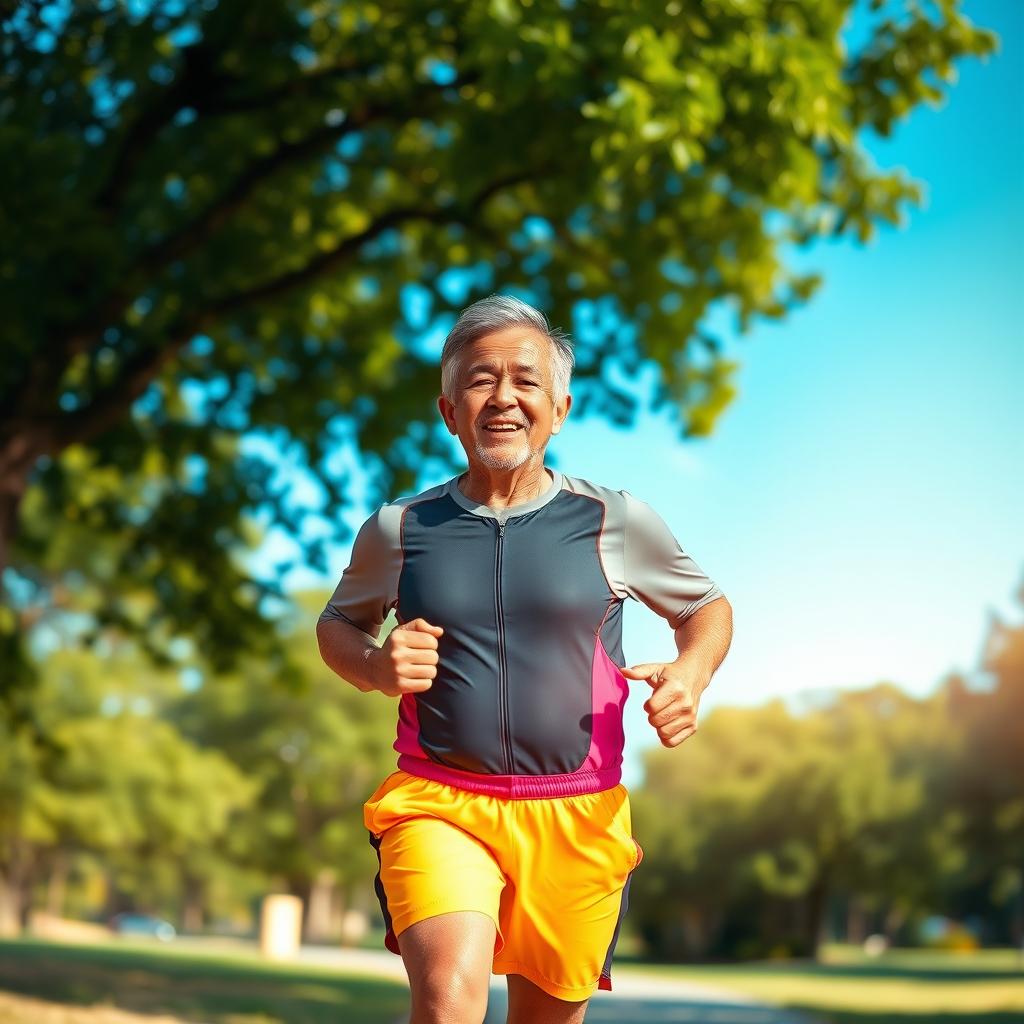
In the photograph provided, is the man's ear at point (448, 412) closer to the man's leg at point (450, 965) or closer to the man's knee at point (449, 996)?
the man's leg at point (450, 965)

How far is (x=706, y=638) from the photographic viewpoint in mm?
3416

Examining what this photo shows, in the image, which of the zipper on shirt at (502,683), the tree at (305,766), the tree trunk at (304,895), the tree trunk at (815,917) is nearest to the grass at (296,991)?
the zipper on shirt at (502,683)

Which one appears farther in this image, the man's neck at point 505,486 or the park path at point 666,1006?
the park path at point 666,1006

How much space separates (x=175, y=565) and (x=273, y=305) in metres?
3.51

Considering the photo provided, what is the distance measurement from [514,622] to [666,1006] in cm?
1601

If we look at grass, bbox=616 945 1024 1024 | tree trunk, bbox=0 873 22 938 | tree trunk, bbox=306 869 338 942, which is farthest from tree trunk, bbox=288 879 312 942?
grass, bbox=616 945 1024 1024

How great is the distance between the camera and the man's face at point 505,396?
11.1 feet

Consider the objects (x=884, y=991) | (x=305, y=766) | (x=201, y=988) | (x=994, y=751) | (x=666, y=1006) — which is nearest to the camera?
(x=201, y=988)

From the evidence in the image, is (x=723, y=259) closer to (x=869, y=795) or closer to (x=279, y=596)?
(x=279, y=596)

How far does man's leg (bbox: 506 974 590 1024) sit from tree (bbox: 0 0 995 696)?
5.03 metres

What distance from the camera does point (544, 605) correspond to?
129 inches

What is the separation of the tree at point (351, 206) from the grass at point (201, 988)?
319 centimetres

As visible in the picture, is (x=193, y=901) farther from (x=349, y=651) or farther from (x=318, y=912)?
(x=349, y=651)

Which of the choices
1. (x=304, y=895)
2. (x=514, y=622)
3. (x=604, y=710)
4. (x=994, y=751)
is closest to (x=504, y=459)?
(x=514, y=622)
